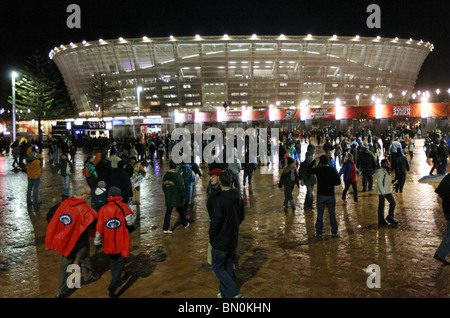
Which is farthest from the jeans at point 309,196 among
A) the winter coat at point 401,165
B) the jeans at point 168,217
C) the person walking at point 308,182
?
the winter coat at point 401,165

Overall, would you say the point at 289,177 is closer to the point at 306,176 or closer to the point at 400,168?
the point at 306,176

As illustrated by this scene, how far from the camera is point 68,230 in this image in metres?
4.48

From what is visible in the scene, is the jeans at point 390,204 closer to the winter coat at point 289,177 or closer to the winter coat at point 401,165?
the winter coat at point 289,177

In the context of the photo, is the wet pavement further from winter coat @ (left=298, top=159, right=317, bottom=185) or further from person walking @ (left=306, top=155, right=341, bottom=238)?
winter coat @ (left=298, top=159, right=317, bottom=185)

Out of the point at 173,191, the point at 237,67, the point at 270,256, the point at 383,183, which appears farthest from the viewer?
the point at 237,67

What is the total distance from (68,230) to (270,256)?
292 cm

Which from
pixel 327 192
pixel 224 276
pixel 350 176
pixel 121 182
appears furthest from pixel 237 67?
pixel 224 276

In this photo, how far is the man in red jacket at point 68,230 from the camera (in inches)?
174

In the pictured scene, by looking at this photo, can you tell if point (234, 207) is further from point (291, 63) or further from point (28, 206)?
point (291, 63)

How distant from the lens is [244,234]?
271 inches

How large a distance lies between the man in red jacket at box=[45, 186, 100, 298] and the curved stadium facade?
2450 inches

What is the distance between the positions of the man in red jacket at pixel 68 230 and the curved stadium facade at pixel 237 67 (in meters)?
62.2

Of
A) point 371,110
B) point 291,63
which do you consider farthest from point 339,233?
point 291,63

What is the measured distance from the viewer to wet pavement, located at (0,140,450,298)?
454 cm
